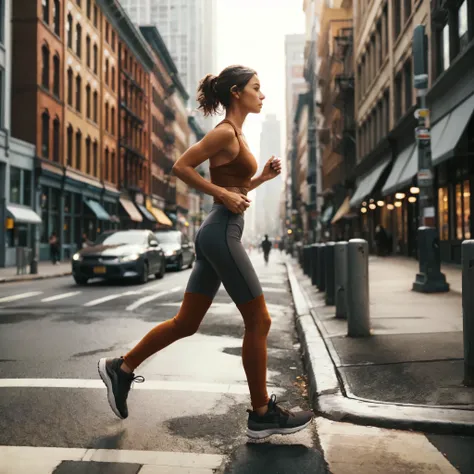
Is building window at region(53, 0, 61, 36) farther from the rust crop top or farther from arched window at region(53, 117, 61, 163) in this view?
the rust crop top

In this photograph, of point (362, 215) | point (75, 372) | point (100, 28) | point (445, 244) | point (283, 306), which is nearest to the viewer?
point (75, 372)

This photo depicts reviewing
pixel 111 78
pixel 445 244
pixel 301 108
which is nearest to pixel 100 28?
pixel 111 78

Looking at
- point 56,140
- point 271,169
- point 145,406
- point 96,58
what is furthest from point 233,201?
point 96,58

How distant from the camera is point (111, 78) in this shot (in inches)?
1924

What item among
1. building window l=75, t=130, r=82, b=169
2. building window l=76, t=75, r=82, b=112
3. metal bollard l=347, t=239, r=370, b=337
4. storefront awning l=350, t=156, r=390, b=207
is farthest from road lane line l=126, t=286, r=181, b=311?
building window l=76, t=75, r=82, b=112

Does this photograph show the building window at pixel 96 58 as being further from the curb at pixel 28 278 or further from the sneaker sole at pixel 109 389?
the sneaker sole at pixel 109 389

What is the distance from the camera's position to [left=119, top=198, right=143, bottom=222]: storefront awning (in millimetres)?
50891

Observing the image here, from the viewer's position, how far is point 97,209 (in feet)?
138

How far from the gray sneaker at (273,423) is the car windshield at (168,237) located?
22.0 metres

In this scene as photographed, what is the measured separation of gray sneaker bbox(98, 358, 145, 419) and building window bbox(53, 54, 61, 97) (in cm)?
3407

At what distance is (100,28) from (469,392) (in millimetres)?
44838

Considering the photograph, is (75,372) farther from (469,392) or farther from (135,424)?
(469,392)

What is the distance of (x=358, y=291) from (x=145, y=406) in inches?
116

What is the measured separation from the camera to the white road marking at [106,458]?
312 centimetres
